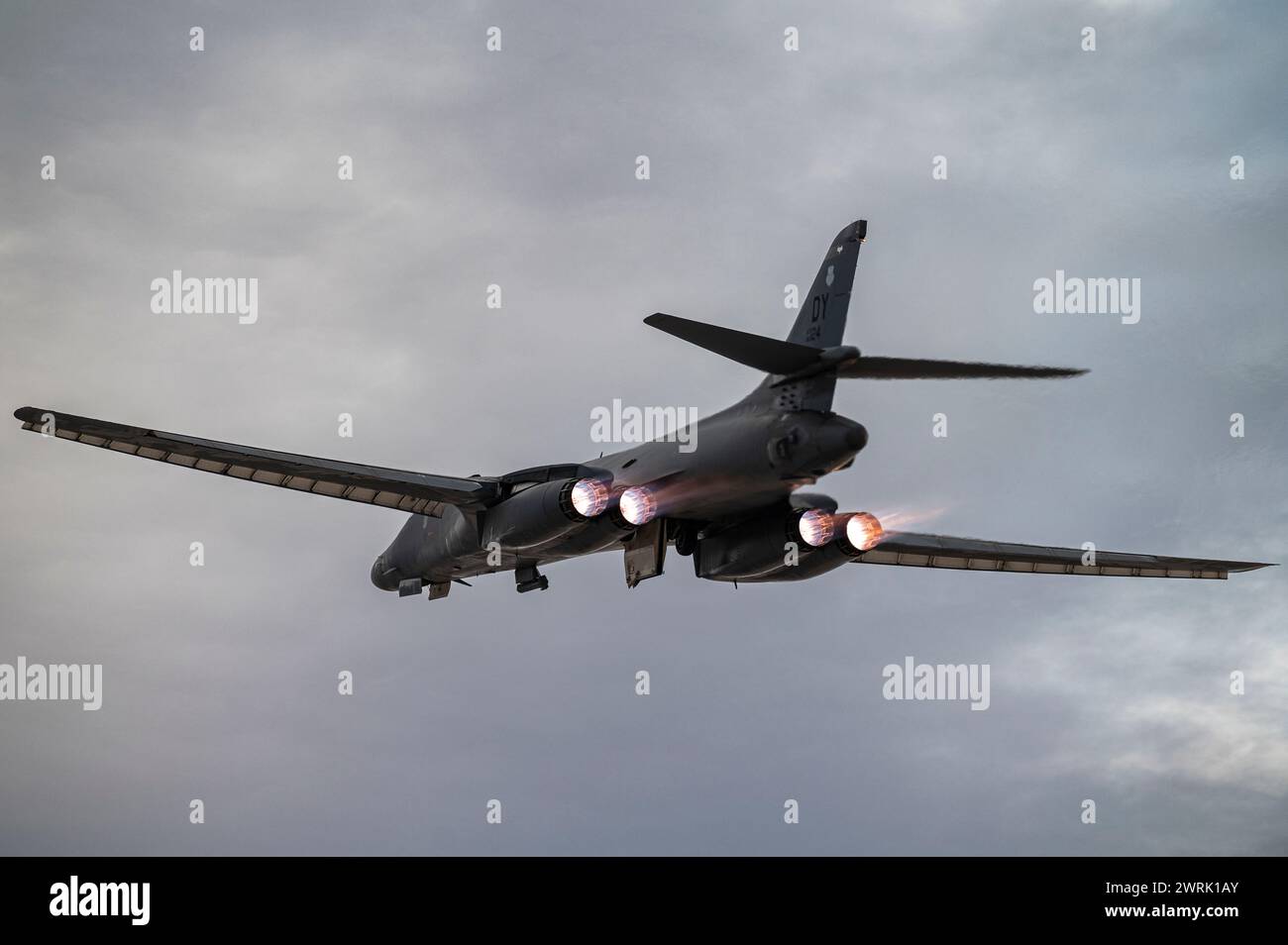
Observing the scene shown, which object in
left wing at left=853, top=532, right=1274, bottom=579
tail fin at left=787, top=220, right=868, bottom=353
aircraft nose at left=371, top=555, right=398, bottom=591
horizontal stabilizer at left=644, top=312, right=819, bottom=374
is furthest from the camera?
aircraft nose at left=371, top=555, right=398, bottom=591

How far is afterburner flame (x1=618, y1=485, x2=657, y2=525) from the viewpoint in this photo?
28.2 meters

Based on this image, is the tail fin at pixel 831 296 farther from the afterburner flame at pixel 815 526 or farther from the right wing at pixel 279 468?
the right wing at pixel 279 468

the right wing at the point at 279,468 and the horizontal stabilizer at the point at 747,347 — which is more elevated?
the horizontal stabilizer at the point at 747,347

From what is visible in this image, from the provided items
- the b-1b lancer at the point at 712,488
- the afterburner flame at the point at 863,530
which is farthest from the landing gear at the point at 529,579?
the afterburner flame at the point at 863,530

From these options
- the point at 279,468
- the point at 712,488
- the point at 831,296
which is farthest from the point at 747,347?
the point at 279,468

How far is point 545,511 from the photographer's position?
28.8 m

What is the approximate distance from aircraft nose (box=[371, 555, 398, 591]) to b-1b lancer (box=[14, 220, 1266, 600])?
1.47 m

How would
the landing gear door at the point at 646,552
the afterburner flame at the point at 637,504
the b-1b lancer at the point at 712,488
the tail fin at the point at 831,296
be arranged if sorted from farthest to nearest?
1. the landing gear door at the point at 646,552
2. the afterburner flame at the point at 637,504
3. the tail fin at the point at 831,296
4. the b-1b lancer at the point at 712,488

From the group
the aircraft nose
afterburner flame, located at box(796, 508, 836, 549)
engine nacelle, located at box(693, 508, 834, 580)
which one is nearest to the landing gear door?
engine nacelle, located at box(693, 508, 834, 580)

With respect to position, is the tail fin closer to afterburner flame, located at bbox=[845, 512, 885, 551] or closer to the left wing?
afterburner flame, located at bbox=[845, 512, 885, 551]

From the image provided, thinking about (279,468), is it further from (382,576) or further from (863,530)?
(863,530)

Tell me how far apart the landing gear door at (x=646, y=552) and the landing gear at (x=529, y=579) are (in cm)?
205

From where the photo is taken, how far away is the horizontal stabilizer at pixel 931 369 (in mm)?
24375
